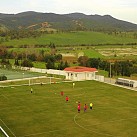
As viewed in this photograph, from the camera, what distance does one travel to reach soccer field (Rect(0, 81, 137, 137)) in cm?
2855

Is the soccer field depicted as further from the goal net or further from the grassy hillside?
the grassy hillside

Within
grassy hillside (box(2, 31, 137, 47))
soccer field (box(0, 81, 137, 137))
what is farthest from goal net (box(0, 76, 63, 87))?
grassy hillside (box(2, 31, 137, 47))

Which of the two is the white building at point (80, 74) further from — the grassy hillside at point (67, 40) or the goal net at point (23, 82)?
the grassy hillside at point (67, 40)

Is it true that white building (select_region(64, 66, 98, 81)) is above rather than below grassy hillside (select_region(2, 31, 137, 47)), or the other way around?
below

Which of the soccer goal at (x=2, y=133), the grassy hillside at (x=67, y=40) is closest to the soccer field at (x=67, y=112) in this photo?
the soccer goal at (x=2, y=133)

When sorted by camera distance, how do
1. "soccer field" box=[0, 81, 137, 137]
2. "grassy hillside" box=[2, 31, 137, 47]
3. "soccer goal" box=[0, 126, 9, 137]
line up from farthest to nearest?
"grassy hillside" box=[2, 31, 137, 47] → "soccer field" box=[0, 81, 137, 137] → "soccer goal" box=[0, 126, 9, 137]

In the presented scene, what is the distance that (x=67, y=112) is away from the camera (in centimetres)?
3575

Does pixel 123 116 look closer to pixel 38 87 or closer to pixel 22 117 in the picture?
pixel 22 117

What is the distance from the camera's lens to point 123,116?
1348 inches

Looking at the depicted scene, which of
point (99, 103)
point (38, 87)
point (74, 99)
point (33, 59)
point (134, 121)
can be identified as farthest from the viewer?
point (33, 59)

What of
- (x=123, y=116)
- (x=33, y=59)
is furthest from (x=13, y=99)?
(x=33, y=59)

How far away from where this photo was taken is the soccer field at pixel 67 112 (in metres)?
28.5

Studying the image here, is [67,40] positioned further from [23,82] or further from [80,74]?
[23,82]

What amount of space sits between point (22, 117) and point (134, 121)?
38.5 ft
